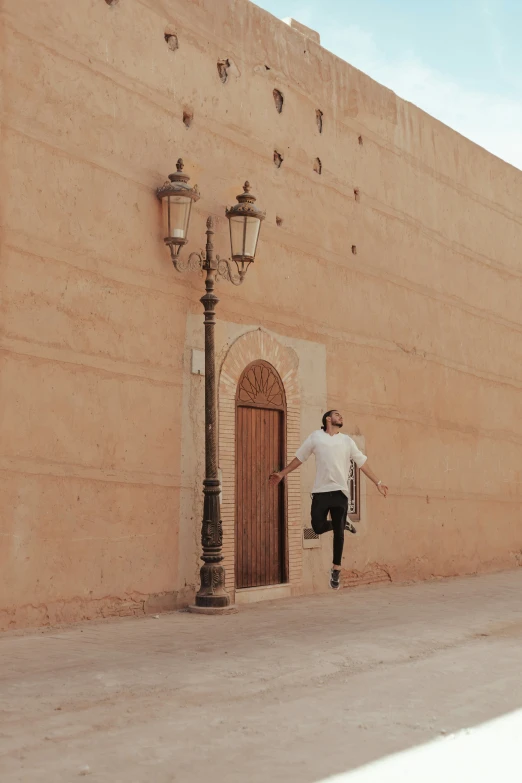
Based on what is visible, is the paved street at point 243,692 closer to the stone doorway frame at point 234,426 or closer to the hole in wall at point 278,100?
the stone doorway frame at point 234,426

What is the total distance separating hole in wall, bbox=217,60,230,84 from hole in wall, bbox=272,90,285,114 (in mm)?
819

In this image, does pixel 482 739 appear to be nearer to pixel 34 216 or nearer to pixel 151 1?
pixel 34 216

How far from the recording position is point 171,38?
954 centimetres

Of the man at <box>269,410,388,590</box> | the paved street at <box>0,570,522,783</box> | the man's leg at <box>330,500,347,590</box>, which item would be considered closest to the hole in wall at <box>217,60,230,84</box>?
the man at <box>269,410,388,590</box>

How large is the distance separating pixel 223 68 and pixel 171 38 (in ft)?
2.56

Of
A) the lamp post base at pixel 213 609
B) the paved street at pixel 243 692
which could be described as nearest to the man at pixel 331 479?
the paved street at pixel 243 692

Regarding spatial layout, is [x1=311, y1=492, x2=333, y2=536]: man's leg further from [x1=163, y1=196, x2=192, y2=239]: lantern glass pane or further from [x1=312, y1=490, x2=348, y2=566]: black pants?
[x1=163, y1=196, x2=192, y2=239]: lantern glass pane

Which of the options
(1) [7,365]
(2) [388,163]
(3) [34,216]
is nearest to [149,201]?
(3) [34,216]

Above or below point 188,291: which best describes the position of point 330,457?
below

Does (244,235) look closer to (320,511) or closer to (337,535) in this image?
(320,511)

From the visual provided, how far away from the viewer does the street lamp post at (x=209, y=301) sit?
8773 millimetres

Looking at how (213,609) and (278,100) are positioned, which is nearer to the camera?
(213,609)

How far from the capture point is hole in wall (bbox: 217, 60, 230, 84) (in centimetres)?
1013

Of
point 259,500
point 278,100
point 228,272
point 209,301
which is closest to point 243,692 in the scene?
point 209,301
